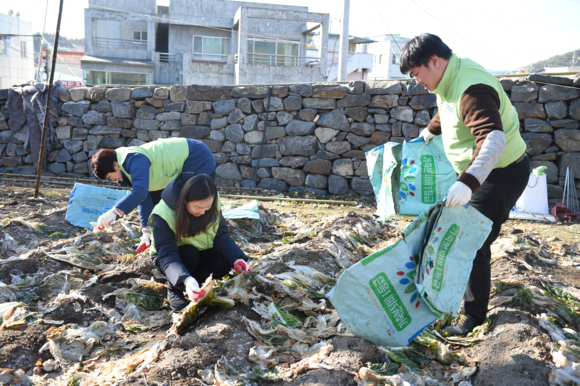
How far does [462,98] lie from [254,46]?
18.7 m

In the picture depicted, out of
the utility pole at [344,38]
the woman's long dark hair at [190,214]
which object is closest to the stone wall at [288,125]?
the utility pole at [344,38]

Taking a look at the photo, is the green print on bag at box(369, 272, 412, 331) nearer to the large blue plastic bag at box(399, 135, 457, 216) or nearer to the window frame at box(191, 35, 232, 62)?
the large blue plastic bag at box(399, 135, 457, 216)

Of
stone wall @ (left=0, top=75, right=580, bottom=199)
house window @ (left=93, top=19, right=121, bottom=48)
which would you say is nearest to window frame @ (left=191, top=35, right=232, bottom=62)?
house window @ (left=93, top=19, right=121, bottom=48)

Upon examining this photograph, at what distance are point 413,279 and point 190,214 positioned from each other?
1.44 metres

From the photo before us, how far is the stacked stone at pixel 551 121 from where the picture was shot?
7.19m

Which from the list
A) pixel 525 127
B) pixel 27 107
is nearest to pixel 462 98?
pixel 525 127

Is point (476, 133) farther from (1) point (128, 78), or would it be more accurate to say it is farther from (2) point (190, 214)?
(1) point (128, 78)

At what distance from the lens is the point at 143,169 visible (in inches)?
140

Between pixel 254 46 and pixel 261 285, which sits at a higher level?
pixel 254 46

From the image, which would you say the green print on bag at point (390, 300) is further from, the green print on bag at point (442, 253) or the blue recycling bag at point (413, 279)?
the green print on bag at point (442, 253)

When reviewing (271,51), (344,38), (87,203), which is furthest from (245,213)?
(271,51)

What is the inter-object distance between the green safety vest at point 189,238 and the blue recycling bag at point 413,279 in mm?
1141

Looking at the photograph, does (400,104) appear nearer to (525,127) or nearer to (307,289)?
(525,127)

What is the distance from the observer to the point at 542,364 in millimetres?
2311
